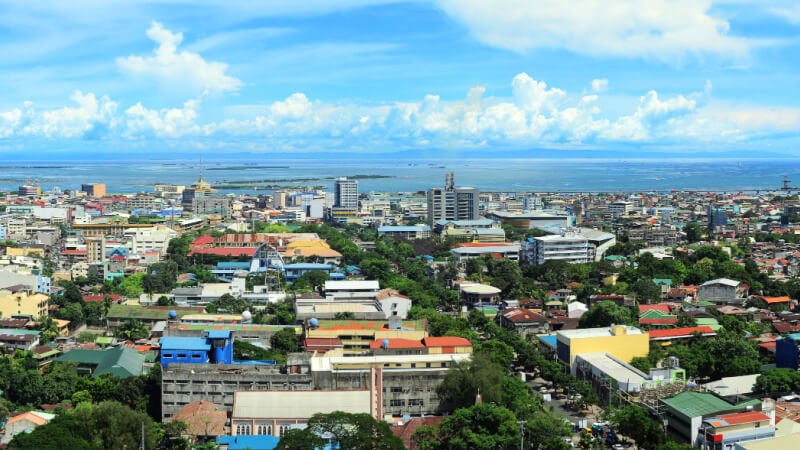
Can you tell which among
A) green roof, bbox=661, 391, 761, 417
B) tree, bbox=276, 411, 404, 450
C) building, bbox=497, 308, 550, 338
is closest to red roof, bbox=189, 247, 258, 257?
building, bbox=497, 308, 550, 338

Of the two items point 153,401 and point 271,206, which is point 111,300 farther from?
point 271,206

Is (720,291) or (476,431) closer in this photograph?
(476,431)

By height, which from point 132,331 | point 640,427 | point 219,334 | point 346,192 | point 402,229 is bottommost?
point 132,331

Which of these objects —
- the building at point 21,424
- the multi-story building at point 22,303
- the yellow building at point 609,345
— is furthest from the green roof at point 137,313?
the yellow building at point 609,345

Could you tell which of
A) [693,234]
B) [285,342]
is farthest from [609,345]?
[693,234]

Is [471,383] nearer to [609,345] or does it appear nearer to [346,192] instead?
[609,345]

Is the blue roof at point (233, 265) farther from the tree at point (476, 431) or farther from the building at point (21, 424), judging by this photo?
the tree at point (476, 431)
